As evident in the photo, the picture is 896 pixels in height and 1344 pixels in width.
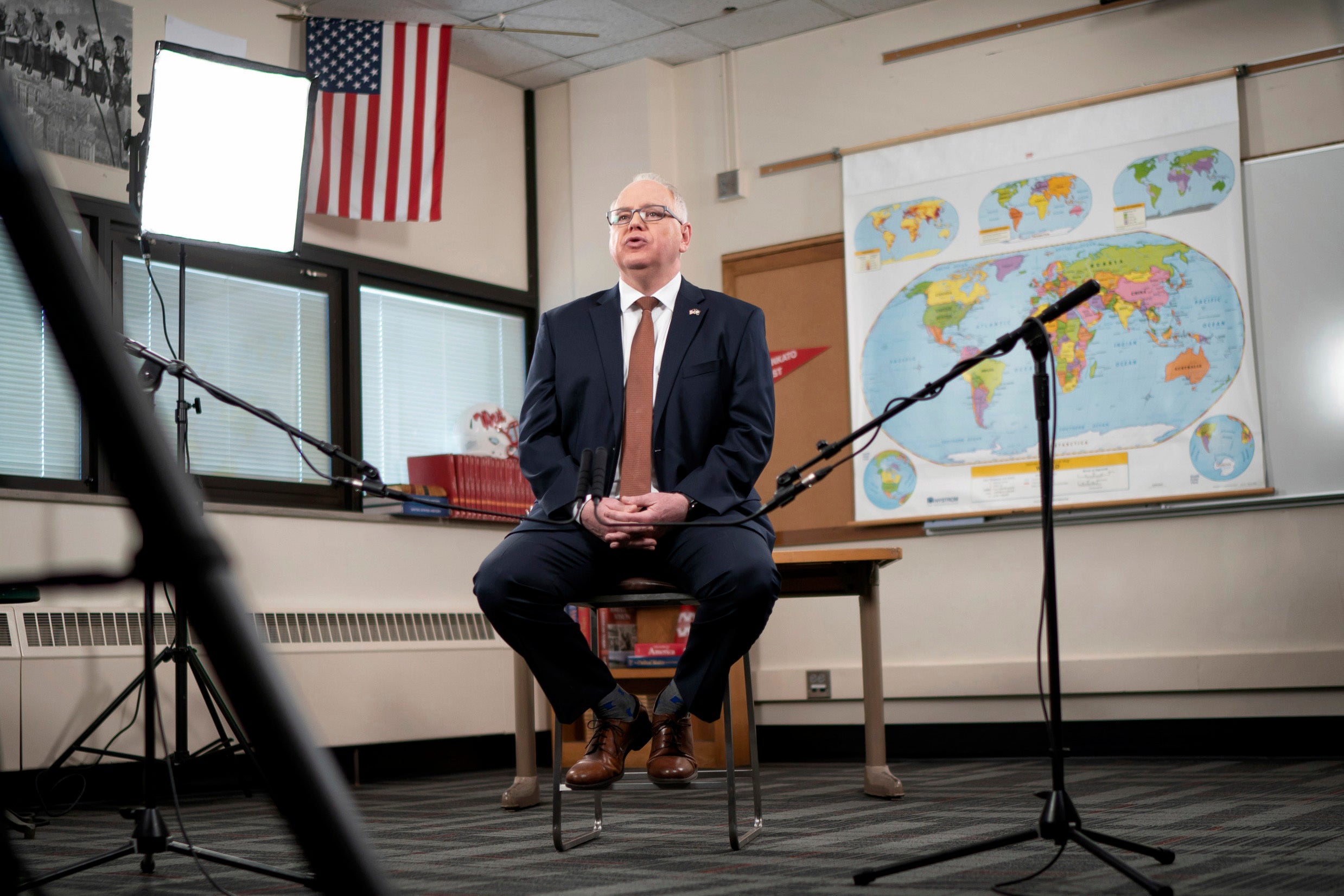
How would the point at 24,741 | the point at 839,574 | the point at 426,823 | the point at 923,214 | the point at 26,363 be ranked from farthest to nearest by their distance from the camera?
1. the point at 923,214
2. the point at 26,363
3. the point at 24,741
4. the point at 839,574
5. the point at 426,823

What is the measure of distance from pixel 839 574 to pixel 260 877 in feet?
5.40

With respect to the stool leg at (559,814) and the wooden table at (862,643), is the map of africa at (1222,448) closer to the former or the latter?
the wooden table at (862,643)

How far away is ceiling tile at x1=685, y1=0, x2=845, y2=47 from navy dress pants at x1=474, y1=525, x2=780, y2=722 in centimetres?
324

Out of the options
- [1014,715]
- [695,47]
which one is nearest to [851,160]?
[695,47]

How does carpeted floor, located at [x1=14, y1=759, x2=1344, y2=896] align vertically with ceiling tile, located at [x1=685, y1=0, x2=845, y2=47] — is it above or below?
below

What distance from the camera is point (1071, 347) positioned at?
Result: 14.9 ft

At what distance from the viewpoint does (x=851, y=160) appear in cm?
506

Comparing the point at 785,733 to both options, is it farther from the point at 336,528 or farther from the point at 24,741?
the point at 24,741

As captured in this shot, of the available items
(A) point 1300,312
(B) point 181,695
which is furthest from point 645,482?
(A) point 1300,312

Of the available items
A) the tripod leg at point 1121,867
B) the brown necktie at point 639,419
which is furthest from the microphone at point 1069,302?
the brown necktie at point 639,419

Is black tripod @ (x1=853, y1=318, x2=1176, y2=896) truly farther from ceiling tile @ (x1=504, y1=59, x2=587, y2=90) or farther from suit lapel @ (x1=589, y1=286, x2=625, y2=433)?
ceiling tile @ (x1=504, y1=59, x2=587, y2=90)

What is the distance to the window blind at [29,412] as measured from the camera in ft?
12.6

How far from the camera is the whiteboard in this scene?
159 inches

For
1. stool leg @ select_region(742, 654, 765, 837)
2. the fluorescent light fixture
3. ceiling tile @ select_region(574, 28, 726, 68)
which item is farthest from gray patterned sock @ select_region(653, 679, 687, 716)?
ceiling tile @ select_region(574, 28, 726, 68)
